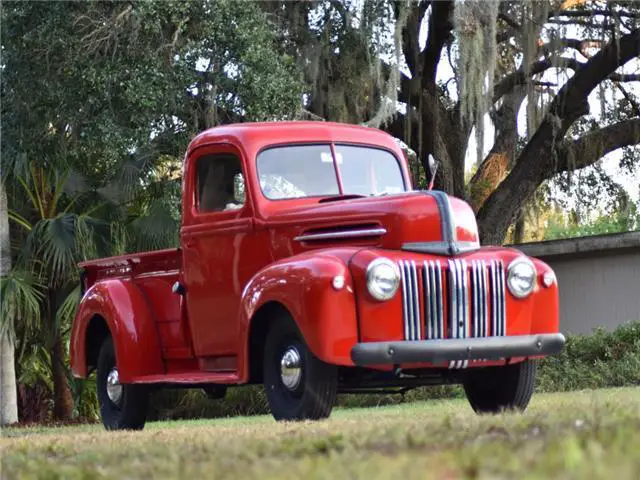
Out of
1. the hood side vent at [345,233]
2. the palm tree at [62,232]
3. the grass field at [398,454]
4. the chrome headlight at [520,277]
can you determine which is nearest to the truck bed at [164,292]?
the hood side vent at [345,233]

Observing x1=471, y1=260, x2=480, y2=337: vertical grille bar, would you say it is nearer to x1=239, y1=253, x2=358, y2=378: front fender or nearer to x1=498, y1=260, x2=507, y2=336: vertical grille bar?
x1=498, y1=260, x2=507, y2=336: vertical grille bar

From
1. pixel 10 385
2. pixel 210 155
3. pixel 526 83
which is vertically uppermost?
pixel 526 83

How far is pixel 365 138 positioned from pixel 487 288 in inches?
82.6

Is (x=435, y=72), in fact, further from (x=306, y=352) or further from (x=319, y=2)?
(x=306, y=352)

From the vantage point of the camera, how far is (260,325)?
8984mm

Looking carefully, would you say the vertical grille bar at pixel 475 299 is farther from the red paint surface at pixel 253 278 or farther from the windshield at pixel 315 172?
the windshield at pixel 315 172

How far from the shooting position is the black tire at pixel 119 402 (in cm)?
1067

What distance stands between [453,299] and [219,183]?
2507 millimetres

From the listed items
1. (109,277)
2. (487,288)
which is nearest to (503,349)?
(487,288)

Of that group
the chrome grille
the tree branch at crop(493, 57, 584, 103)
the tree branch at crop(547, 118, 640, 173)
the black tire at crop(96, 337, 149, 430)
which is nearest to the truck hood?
the chrome grille

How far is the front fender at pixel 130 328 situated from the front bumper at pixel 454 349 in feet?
9.51

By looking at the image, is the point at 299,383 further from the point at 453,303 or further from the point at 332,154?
the point at 332,154

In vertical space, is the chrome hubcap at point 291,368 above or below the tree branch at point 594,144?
below

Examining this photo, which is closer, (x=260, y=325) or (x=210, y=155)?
(x=260, y=325)
